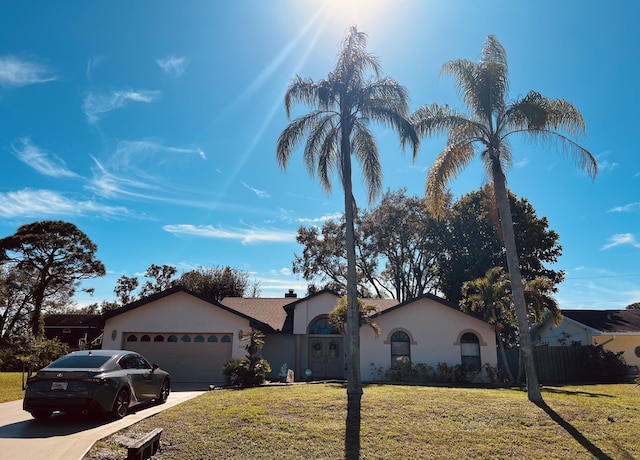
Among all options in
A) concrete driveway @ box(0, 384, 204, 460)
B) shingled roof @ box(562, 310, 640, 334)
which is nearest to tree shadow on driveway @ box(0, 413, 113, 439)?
concrete driveway @ box(0, 384, 204, 460)

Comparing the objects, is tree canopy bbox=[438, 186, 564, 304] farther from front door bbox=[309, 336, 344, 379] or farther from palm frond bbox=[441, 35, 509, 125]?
palm frond bbox=[441, 35, 509, 125]

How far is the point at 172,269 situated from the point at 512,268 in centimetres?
4596

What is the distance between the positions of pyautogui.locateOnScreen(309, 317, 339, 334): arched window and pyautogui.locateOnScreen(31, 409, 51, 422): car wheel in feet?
49.0

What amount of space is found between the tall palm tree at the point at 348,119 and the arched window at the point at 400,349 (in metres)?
8.03

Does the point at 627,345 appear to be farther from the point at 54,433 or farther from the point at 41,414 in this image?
the point at 41,414

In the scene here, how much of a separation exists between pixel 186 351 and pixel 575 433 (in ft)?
53.7

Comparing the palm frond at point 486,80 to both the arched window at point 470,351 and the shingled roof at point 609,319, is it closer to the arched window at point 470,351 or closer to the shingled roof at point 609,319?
the arched window at point 470,351

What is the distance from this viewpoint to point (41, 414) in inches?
359

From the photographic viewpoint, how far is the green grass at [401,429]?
7043 millimetres

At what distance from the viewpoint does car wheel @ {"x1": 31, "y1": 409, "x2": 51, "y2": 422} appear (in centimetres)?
897

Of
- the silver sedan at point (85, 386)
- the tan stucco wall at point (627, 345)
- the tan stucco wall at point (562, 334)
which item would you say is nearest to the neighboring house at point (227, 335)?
the tan stucco wall at point (562, 334)

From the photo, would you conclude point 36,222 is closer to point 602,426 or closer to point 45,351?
point 45,351

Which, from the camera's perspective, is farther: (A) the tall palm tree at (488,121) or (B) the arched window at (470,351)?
(B) the arched window at (470,351)

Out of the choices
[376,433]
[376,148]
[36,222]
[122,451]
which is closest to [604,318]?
[376,148]
